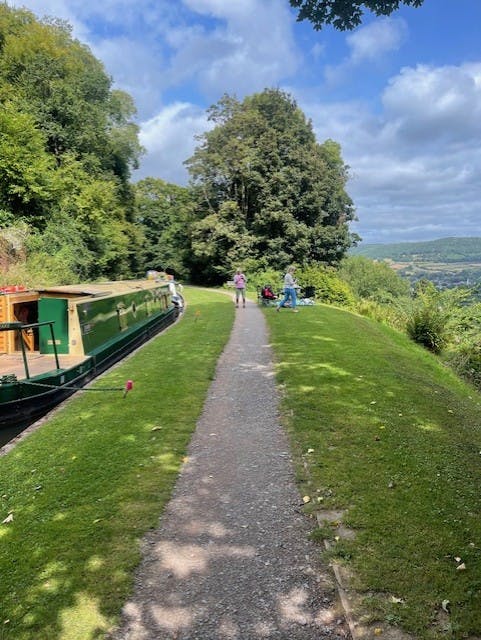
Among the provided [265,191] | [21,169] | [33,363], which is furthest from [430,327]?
[265,191]

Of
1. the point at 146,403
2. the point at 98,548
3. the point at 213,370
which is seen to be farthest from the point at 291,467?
the point at 213,370

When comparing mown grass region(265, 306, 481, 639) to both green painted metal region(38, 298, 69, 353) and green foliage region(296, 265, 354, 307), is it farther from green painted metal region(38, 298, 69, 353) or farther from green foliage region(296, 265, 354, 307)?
green foliage region(296, 265, 354, 307)

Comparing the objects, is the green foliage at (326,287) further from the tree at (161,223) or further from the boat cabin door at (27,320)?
the tree at (161,223)

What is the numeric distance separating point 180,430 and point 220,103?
36.8 metres

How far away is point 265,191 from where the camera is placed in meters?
35.0

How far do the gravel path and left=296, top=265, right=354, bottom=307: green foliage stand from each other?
23488 millimetres

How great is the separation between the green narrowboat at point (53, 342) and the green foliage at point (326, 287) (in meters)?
18.1

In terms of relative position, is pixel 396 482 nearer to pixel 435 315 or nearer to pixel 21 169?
pixel 435 315

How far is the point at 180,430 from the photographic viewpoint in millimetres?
6285

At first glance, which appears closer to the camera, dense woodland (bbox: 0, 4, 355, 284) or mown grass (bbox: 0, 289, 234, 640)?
mown grass (bbox: 0, 289, 234, 640)

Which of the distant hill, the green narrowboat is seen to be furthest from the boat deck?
the distant hill

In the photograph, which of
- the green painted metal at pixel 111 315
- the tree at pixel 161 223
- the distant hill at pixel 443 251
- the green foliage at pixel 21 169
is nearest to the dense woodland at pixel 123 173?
the green foliage at pixel 21 169

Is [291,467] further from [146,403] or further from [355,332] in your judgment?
[355,332]

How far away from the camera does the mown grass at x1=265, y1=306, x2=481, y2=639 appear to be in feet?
10.2
